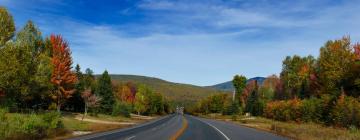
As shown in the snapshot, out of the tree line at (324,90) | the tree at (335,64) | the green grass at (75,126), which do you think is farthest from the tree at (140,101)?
the green grass at (75,126)

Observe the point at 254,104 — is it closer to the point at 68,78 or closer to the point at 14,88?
the point at 68,78

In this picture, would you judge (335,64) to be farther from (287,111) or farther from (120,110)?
(120,110)

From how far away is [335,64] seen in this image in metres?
72.2

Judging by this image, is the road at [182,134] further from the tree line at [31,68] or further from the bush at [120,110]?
the bush at [120,110]

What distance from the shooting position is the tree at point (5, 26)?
144ft

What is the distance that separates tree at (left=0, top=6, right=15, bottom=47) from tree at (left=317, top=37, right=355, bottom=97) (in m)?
48.6

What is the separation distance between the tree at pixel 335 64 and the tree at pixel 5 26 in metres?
48.6

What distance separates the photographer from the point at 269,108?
3536 inches

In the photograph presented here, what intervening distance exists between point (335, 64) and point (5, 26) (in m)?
52.7

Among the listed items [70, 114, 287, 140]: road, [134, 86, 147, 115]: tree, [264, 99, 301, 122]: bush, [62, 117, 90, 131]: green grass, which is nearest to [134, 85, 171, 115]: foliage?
[134, 86, 147, 115]: tree

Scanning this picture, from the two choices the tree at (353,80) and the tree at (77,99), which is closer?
the tree at (353,80)

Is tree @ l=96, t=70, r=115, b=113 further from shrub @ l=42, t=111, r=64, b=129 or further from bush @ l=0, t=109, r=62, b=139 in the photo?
bush @ l=0, t=109, r=62, b=139

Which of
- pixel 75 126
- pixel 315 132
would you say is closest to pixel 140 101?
pixel 75 126

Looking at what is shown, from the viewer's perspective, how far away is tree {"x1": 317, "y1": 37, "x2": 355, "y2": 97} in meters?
70.8
